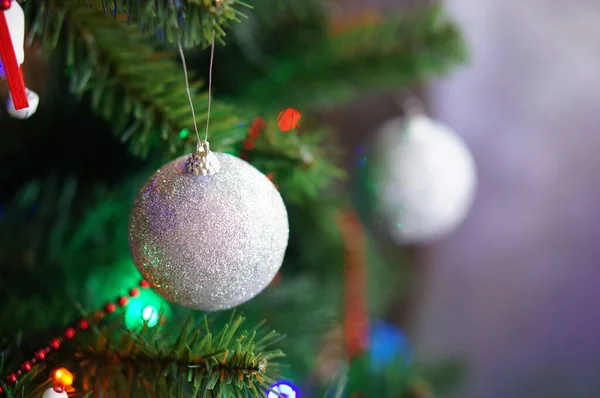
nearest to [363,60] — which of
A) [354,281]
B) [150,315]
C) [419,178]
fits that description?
[419,178]

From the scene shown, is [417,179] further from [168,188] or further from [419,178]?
[168,188]

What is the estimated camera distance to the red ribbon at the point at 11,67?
0.88ft

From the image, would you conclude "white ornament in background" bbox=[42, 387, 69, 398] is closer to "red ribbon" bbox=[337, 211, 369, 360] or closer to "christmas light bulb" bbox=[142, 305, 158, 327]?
"christmas light bulb" bbox=[142, 305, 158, 327]

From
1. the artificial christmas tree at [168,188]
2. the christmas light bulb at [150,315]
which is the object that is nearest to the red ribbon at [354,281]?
the artificial christmas tree at [168,188]

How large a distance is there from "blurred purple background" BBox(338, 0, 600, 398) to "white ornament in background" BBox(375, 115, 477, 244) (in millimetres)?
289

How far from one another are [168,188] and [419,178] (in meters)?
0.29

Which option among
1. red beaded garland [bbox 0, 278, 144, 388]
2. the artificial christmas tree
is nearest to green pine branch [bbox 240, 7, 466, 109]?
the artificial christmas tree

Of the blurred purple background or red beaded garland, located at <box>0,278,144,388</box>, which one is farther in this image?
the blurred purple background

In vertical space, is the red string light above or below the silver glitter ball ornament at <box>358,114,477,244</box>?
below

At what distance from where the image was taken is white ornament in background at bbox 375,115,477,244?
504mm

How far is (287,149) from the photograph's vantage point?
388 millimetres

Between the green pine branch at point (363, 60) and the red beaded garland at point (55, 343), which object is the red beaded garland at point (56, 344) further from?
the green pine branch at point (363, 60)

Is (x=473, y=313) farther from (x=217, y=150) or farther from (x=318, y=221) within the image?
(x=217, y=150)

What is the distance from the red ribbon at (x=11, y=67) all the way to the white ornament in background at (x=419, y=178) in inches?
13.1
